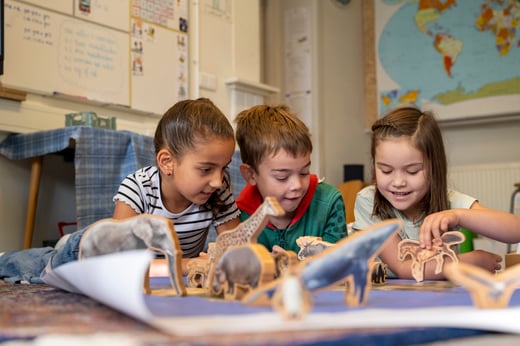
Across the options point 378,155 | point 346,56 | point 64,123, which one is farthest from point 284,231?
point 346,56

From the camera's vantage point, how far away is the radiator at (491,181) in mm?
4211

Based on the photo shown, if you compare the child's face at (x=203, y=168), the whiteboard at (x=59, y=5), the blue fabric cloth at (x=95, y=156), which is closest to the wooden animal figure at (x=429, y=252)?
the child's face at (x=203, y=168)

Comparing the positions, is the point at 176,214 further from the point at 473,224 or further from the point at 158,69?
the point at 158,69

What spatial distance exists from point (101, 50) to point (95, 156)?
81 centimetres

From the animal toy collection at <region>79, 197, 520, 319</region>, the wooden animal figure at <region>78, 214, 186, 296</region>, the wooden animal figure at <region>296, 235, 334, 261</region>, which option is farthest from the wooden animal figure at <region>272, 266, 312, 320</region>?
the wooden animal figure at <region>296, 235, 334, 261</region>

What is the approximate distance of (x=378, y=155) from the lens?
1313 millimetres

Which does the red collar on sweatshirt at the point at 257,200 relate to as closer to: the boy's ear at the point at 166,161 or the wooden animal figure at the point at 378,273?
the boy's ear at the point at 166,161

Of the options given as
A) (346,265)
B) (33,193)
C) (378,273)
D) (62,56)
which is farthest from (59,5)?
(346,265)

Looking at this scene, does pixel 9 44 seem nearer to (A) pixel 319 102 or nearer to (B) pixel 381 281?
(B) pixel 381 281

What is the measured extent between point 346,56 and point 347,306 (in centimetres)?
454

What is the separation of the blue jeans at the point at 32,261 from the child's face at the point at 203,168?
224 millimetres

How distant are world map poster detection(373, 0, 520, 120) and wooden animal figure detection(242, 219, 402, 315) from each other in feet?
12.9

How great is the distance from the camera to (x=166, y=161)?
4.30ft

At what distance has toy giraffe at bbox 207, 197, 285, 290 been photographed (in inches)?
26.9
